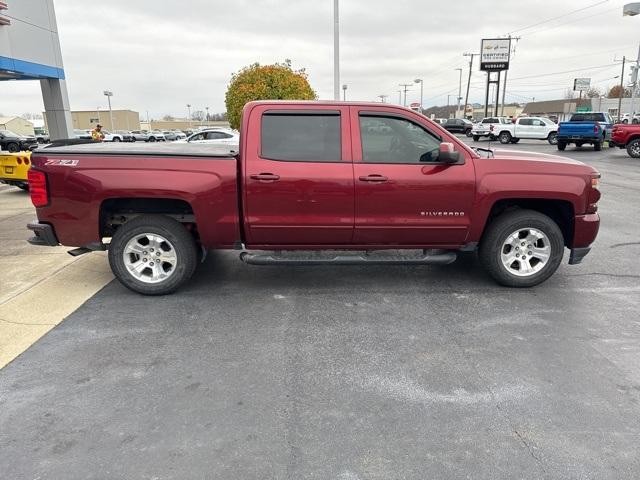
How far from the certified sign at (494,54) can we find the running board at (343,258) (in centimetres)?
5525

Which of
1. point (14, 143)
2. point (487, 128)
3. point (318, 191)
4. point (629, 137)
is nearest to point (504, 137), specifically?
point (487, 128)

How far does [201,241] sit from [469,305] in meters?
2.76

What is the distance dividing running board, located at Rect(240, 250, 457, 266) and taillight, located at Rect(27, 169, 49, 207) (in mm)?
1994

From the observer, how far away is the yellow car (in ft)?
36.0

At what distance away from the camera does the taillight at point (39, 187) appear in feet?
15.2

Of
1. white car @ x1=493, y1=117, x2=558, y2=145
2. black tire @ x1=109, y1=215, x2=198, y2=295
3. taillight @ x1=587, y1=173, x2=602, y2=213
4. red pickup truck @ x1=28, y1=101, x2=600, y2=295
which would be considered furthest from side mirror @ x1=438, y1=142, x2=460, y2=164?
white car @ x1=493, y1=117, x2=558, y2=145

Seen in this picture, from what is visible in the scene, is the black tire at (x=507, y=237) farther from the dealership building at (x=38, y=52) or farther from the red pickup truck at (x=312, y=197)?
the dealership building at (x=38, y=52)

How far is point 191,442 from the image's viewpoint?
8.89 ft

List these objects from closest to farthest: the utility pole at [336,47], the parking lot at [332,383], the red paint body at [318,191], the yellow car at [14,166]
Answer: the parking lot at [332,383]
the red paint body at [318,191]
the yellow car at [14,166]
the utility pole at [336,47]

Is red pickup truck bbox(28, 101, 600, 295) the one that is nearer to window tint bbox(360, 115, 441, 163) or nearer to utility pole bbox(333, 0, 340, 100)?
window tint bbox(360, 115, 441, 163)

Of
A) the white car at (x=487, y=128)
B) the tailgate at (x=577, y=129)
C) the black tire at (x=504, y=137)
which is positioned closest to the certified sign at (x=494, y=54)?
the white car at (x=487, y=128)

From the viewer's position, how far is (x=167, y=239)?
15.6ft

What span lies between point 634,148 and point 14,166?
917 inches

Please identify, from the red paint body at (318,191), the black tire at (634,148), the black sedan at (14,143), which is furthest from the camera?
the black sedan at (14,143)
